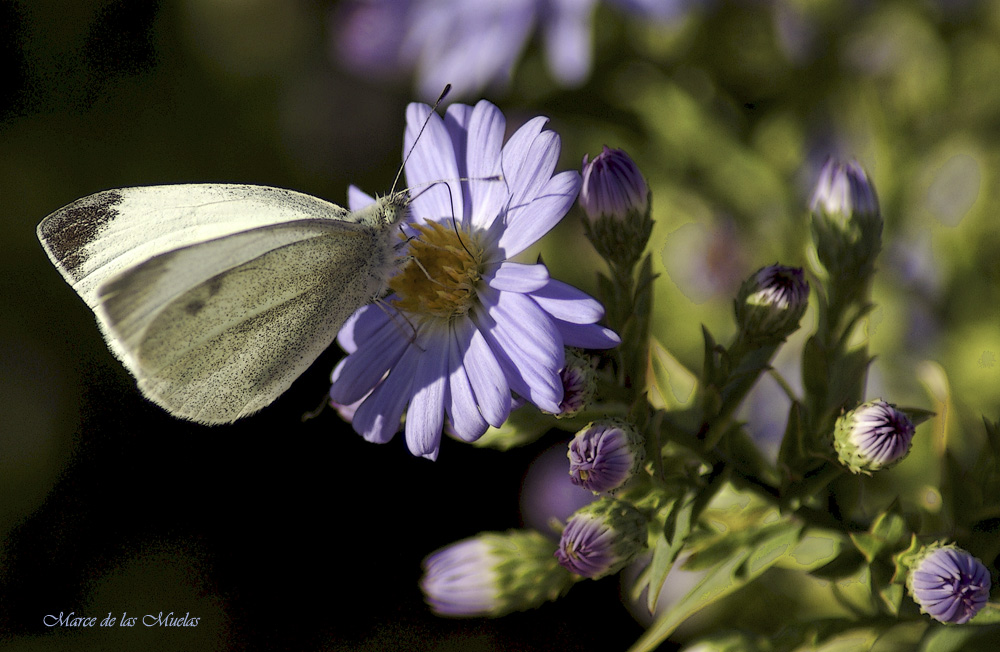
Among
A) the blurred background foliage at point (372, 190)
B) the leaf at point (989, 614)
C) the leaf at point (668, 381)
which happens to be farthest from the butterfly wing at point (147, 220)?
the blurred background foliage at point (372, 190)

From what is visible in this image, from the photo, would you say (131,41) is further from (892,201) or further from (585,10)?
(892,201)

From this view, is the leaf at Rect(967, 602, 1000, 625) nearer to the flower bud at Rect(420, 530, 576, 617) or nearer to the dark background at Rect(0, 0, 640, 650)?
the flower bud at Rect(420, 530, 576, 617)

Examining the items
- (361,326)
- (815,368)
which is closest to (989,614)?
(815,368)

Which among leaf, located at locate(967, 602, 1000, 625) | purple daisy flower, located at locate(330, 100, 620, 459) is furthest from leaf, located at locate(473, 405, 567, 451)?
leaf, located at locate(967, 602, 1000, 625)

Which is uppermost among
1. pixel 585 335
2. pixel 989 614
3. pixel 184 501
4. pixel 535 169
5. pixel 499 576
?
pixel 535 169

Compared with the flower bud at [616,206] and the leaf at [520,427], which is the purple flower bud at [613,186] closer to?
the flower bud at [616,206]

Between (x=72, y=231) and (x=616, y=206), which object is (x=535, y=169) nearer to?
(x=616, y=206)
